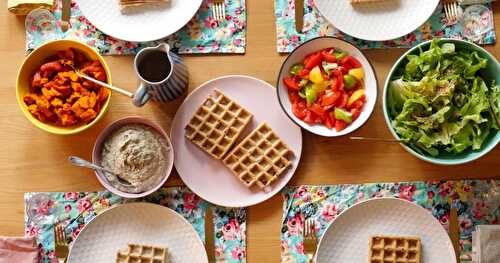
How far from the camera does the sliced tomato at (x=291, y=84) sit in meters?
1.88

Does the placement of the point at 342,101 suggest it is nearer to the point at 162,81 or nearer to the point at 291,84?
the point at 291,84

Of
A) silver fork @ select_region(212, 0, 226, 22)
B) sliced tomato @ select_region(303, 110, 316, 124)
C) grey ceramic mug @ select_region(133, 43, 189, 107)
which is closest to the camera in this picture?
grey ceramic mug @ select_region(133, 43, 189, 107)

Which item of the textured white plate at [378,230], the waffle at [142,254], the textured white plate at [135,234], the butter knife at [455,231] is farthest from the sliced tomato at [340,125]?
the waffle at [142,254]

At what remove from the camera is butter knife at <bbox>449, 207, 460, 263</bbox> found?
6.18 ft

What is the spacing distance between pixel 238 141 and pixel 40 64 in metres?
0.71

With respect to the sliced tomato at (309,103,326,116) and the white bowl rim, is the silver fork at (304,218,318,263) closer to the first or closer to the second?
the sliced tomato at (309,103,326,116)

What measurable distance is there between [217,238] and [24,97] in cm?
78

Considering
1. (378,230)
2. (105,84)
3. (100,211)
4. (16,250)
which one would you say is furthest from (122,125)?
(378,230)

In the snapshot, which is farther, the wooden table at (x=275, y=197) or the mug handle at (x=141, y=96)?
the wooden table at (x=275, y=197)

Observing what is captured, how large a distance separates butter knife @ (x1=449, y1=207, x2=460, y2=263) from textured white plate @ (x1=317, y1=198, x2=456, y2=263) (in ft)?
0.11

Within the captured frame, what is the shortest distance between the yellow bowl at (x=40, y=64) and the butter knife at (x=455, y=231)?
1.20 m

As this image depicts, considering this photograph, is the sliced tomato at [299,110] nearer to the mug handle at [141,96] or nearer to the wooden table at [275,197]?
the wooden table at [275,197]

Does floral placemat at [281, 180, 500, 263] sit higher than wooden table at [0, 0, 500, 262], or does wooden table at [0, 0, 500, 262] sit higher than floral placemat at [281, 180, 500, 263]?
wooden table at [0, 0, 500, 262]

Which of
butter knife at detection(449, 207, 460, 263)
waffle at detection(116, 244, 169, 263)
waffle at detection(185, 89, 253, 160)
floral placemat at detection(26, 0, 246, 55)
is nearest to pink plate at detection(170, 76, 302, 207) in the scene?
waffle at detection(185, 89, 253, 160)
